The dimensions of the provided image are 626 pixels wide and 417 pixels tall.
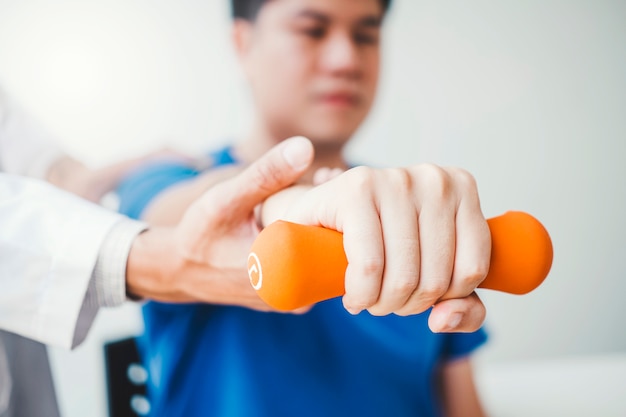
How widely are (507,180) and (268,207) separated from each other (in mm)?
892

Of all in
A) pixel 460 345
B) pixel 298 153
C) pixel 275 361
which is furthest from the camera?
pixel 460 345

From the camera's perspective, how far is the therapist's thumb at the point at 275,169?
1.15 feet

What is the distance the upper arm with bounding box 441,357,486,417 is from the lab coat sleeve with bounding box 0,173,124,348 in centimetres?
51

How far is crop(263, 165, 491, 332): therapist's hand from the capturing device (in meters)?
0.23

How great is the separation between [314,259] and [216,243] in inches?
7.2

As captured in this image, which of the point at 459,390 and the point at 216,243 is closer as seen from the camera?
the point at 216,243

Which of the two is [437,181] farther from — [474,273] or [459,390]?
[459,390]

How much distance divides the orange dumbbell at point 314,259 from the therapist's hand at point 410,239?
0.03 ft


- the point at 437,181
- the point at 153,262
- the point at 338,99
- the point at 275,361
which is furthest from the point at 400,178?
the point at 338,99

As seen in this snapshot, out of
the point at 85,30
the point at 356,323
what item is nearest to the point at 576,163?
the point at 356,323

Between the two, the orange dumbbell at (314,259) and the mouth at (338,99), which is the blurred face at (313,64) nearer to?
the mouth at (338,99)

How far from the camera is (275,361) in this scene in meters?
0.53

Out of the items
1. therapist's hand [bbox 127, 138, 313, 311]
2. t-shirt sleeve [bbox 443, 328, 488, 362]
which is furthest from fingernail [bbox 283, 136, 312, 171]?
t-shirt sleeve [bbox 443, 328, 488, 362]

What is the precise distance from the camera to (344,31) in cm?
83
